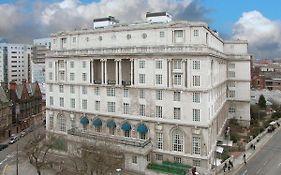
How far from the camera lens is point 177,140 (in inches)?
2357

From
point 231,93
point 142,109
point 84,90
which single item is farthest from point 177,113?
point 231,93

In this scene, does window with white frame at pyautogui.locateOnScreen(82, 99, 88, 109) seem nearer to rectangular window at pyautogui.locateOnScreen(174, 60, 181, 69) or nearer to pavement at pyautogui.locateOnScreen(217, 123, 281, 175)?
rectangular window at pyautogui.locateOnScreen(174, 60, 181, 69)

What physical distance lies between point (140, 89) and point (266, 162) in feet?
93.5

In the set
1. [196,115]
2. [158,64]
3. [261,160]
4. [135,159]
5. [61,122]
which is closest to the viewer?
[196,115]

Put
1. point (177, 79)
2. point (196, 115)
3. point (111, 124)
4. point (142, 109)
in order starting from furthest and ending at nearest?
point (111, 124)
point (142, 109)
point (177, 79)
point (196, 115)

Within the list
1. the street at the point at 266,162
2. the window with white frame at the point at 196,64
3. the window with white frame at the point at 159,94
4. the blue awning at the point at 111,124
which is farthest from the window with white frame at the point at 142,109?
the street at the point at 266,162

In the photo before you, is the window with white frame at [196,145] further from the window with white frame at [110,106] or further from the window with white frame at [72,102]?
the window with white frame at [72,102]

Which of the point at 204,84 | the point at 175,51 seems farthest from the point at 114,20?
the point at 204,84

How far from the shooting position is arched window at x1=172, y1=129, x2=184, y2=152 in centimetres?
5956

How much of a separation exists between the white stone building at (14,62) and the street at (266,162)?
138822 millimetres

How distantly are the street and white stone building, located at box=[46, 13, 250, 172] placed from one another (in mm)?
7341

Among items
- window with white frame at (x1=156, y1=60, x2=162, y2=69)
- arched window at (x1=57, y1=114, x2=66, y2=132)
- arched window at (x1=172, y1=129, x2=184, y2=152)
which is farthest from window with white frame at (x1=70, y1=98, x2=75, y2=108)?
arched window at (x1=172, y1=129, x2=184, y2=152)

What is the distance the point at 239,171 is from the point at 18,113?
207 feet

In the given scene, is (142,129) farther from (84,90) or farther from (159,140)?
(84,90)
